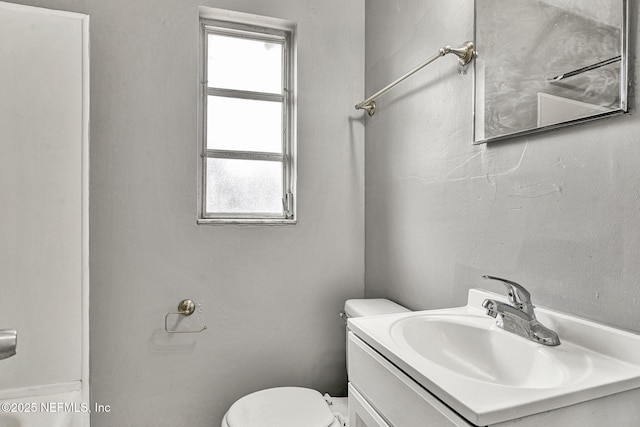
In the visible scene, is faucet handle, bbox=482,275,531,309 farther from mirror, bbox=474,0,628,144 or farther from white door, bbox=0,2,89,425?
white door, bbox=0,2,89,425

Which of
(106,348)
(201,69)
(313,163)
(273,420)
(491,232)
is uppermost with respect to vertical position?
(201,69)

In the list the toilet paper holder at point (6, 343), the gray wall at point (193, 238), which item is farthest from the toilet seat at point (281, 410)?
the toilet paper holder at point (6, 343)

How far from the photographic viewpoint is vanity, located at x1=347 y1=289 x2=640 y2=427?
583 millimetres

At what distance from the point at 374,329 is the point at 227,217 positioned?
1012 millimetres

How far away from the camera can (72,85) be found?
1.31 meters

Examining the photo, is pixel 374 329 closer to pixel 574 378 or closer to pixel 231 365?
pixel 574 378

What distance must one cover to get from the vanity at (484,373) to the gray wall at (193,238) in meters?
0.75

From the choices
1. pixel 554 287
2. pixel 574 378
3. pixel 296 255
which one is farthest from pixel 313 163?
pixel 574 378

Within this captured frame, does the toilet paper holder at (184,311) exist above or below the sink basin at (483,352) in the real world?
below

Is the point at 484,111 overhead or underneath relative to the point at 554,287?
overhead

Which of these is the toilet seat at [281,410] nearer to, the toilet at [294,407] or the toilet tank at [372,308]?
the toilet at [294,407]

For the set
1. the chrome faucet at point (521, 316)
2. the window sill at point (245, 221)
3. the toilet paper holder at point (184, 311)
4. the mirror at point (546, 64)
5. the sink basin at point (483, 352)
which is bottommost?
the toilet paper holder at point (184, 311)

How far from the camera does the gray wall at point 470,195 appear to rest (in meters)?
0.76

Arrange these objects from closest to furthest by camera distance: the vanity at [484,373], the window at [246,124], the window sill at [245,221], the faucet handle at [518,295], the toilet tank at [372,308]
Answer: the vanity at [484,373] < the faucet handle at [518,295] < the toilet tank at [372,308] < the window sill at [245,221] < the window at [246,124]
